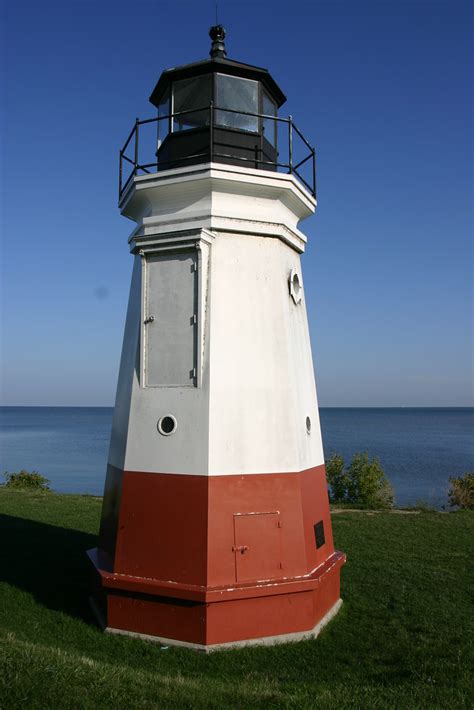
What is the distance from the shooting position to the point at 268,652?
6684mm

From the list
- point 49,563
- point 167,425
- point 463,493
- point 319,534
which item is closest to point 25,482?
point 49,563

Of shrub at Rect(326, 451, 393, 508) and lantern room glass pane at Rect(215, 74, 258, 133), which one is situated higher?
lantern room glass pane at Rect(215, 74, 258, 133)

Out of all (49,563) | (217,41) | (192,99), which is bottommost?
(49,563)

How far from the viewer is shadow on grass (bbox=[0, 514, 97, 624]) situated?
8.48 metres

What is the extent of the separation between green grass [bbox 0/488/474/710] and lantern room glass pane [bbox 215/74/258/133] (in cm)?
634

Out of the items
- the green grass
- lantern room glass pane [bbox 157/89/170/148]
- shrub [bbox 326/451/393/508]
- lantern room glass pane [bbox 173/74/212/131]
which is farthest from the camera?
shrub [bbox 326/451/393/508]

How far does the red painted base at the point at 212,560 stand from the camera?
6742mm

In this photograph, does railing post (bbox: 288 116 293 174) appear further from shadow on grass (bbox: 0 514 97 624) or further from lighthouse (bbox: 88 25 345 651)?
shadow on grass (bbox: 0 514 97 624)

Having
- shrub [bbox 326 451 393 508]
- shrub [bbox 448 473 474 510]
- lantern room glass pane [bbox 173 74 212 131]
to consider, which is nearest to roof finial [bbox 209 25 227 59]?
lantern room glass pane [bbox 173 74 212 131]

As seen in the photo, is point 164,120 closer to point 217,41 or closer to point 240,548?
point 217,41

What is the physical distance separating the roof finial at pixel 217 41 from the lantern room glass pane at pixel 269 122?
0.77 m

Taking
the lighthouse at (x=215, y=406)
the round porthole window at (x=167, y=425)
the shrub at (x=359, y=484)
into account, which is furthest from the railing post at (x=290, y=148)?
the shrub at (x=359, y=484)

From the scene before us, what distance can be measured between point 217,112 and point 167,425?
158 inches

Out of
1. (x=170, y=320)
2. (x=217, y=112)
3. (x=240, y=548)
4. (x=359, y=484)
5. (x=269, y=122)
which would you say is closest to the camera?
(x=240, y=548)
